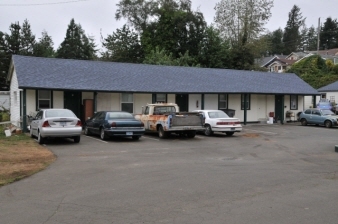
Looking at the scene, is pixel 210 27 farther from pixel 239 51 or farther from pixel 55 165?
pixel 55 165

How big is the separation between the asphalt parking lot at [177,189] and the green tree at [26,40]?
53.1 metres

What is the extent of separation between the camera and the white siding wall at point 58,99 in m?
23.2

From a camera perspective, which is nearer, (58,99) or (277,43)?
(58,99)

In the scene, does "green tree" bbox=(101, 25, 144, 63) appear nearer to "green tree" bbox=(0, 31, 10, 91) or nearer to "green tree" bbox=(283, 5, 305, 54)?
"green tree" bbox=(0, 31, 10, 91)

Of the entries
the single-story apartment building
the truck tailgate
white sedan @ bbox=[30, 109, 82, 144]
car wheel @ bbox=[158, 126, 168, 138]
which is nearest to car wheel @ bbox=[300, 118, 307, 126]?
the single-story apartment building

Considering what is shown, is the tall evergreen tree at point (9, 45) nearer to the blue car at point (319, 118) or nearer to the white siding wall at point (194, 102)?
the white siding wall at point (194, 102)

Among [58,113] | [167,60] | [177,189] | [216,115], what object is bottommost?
[177,189]

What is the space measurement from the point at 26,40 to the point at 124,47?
17.9 m

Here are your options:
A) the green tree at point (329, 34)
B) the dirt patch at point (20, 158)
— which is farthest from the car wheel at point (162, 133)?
the green tree at point (329, 34)

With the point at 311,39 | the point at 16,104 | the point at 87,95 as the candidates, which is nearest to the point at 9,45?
the point at 16,104

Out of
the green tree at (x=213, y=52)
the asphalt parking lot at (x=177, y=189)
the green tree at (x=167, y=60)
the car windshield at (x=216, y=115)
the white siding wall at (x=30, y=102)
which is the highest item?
the green tree at (x=213, y=52)

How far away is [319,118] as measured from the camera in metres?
29.6

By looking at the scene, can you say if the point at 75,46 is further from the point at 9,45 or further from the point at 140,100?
the point at 140,100

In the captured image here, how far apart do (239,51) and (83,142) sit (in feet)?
128
